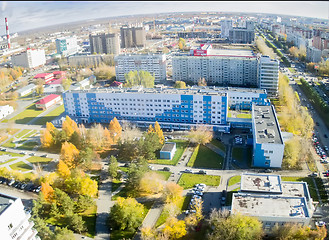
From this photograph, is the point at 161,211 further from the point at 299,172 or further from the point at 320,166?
the point at 320,166

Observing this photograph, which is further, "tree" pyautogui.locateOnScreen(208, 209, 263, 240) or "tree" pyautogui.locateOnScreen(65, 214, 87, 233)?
"tree" pyautogui.locateOnScreen(65, 214, 87, 233)

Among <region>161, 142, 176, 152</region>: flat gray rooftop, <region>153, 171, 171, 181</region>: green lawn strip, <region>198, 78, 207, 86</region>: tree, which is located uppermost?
<region>198, 78, 207, 86</region>: tree

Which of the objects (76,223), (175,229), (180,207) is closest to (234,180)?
(180,207)

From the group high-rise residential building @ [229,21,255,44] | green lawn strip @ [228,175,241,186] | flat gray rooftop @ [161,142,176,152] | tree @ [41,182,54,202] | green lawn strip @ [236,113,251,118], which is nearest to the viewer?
tree @ [41,182,54,202]

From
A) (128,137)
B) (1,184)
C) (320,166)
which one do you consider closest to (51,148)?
(1,184)

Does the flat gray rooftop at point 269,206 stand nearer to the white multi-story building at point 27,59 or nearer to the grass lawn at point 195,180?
the grass lawn at point 195,180

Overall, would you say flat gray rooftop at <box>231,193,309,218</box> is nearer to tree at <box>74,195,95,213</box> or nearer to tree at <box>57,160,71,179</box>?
tree at <box>74,195,95,213</box>

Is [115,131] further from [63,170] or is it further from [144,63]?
[144,63]

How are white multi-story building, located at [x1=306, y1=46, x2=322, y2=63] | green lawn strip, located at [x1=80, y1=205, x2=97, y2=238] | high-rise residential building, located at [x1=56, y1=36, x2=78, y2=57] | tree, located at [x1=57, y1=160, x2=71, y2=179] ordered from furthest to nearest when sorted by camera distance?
high-rise residential building, located at [x1=56, y1=36, x2=78, y2=57]
white multi-story building, located at [x1=306, y1=46, x2=322, y2=63]
tree, located at [x1=57, y1=160, x2=71, y2=179]
green lawn strip, located at [x1=80, y1=205, x2=97, y2=238]

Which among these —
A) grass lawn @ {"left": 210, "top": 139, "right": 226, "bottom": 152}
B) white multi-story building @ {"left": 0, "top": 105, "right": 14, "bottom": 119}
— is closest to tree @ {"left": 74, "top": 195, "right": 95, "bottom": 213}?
grass lawn @ {"left": 210, "top": 139, "right": 226, "bottom": 152}
